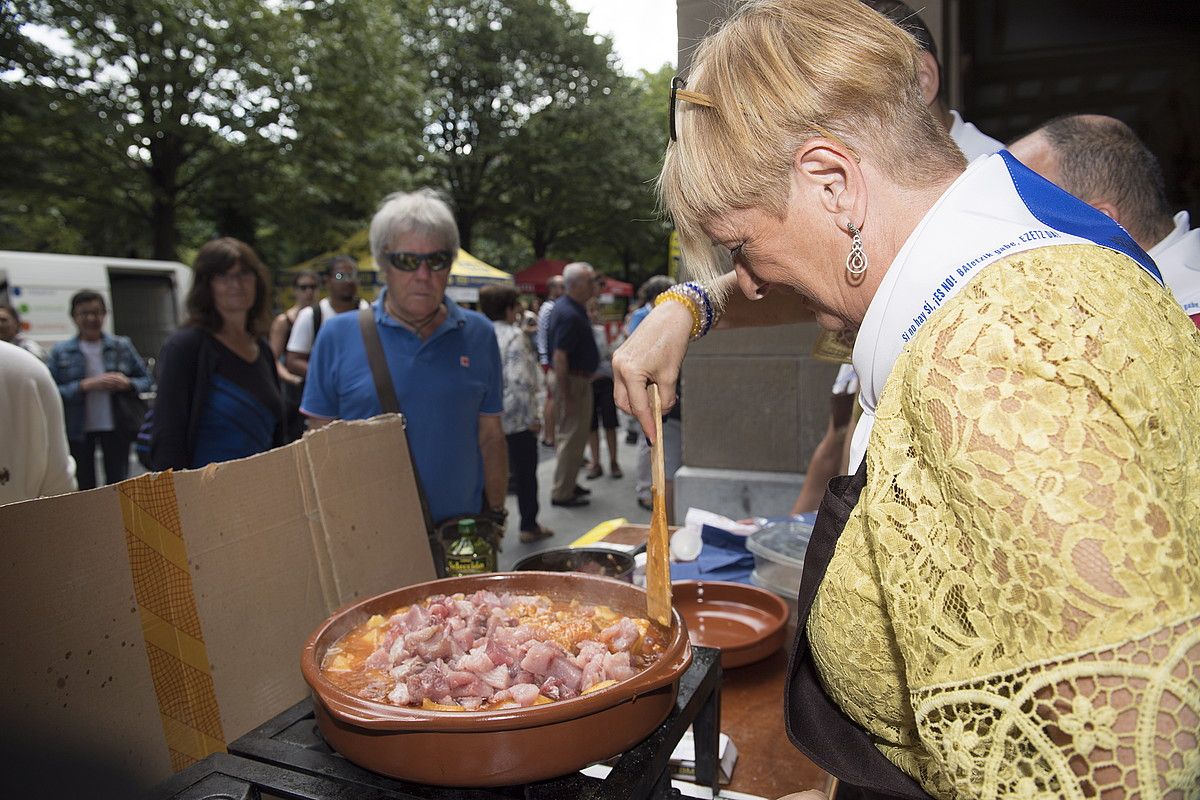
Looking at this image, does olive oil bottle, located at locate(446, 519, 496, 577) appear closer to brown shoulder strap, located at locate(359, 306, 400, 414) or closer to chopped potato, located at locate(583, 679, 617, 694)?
chopped potato, located at locate(583, 679, 617, 694)

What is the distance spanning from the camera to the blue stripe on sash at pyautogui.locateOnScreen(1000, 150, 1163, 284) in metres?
0.85

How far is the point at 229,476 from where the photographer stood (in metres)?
1.37

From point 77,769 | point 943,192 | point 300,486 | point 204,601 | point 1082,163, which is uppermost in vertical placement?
point 1082,163

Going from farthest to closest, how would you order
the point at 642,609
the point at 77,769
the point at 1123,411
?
1. the point at 642,609
2. the point at 77,769
3. the point at 1123,411

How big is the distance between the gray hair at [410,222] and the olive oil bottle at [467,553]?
A: 160 cm

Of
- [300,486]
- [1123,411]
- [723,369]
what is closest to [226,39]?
[723,369]

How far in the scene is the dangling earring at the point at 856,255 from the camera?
1.00 m

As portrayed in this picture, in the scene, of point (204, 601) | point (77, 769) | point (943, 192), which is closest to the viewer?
point (943, 192)

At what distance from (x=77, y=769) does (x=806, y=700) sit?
1.04m

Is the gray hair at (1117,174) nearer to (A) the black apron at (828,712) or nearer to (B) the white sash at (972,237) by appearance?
(B) the white sash at (972,237)

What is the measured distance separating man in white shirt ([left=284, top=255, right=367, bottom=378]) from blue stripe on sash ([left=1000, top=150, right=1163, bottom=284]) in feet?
19.4

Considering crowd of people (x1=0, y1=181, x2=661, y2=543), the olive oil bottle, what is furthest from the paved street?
the olive oil bottle

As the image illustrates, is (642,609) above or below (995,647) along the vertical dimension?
below

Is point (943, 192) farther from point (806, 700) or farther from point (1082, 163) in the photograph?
point (1082, 163)
